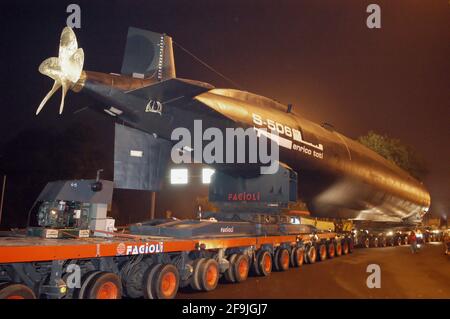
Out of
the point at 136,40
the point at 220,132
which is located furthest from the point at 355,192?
the point at 136,40

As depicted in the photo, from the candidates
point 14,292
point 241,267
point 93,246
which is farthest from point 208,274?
point 14,292

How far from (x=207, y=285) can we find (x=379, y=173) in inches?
516

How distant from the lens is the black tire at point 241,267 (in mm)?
10699

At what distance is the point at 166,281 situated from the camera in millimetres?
8102

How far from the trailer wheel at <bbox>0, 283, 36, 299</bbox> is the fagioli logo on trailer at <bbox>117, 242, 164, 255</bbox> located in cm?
171

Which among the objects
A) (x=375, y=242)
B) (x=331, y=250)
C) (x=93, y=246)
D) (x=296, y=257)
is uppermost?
(x=93, y=246)

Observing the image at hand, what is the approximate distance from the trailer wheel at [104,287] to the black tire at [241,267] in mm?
4337

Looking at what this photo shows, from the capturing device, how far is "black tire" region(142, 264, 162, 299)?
770 cm

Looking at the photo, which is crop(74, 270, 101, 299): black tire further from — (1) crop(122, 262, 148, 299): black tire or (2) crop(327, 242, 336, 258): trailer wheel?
(2) crop(327, 242, 336, 258): trailer wheel

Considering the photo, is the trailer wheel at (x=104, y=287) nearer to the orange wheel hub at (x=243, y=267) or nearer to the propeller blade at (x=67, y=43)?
the propeller blade at (x=67, y=43)

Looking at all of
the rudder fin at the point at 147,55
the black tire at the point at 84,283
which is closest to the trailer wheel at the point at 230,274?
the black tire at the point at 84,283

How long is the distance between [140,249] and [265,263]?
568 centimetres

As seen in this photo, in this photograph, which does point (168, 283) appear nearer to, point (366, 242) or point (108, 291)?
point (108, 291)

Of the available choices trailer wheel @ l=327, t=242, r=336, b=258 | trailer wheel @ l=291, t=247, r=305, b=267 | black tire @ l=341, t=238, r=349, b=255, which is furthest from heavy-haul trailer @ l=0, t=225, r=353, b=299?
black tire @ l=341, t=238, r=349, b=255
